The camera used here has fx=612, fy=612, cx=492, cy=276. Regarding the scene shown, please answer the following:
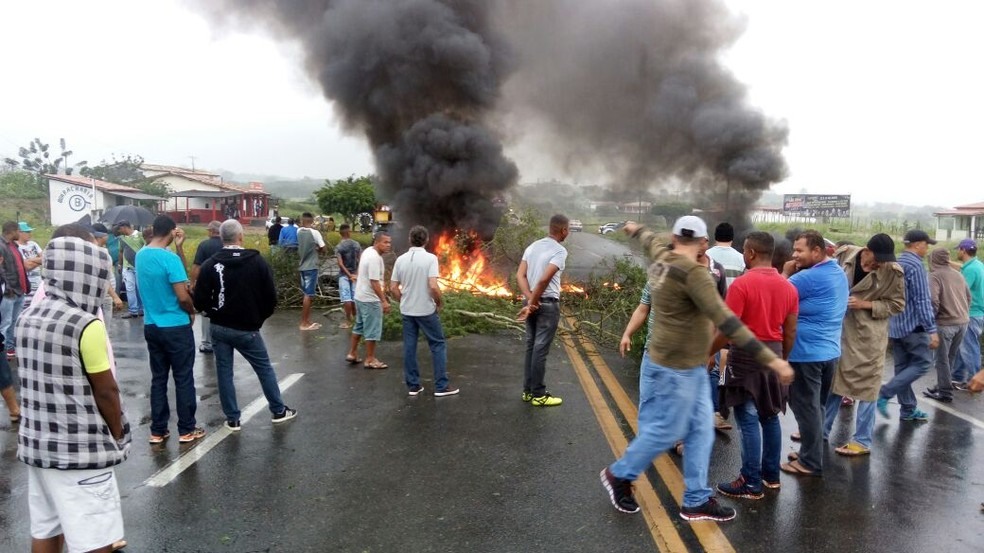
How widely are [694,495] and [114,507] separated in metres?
3.02

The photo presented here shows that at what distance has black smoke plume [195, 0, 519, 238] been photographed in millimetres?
17453

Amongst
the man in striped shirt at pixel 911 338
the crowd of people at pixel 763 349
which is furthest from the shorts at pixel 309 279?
the man in striped shirt at pixel 911 338

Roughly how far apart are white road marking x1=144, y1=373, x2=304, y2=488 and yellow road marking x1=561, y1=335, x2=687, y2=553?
3158 mm

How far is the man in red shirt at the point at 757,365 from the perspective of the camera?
3947mm

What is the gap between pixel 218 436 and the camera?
507cm

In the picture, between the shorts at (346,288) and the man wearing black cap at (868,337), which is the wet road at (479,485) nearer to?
the man wearing black cap at (868,337)

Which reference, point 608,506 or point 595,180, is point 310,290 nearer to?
point 608,506

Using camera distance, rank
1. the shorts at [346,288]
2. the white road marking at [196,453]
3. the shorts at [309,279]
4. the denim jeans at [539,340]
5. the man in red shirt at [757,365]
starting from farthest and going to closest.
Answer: the shorts at [309,279] → the shorts at [346,288] → the denim jeans at [539,340] → the white road marking at [196,453] → the man in red shirt at [757,365]

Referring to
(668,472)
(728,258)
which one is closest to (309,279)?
(728,258)

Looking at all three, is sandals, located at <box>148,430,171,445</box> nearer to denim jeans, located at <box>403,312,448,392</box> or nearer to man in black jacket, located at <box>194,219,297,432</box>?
man in black jacket, located at <box>194,219,297,432</box>

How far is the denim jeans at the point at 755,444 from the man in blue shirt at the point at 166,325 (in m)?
4.16

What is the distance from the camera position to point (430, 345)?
6.10 meters

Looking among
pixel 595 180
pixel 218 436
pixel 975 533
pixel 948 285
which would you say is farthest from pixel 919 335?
pixel 595 180

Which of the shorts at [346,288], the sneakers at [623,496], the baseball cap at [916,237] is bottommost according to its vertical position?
the sneakers at [623,496]
